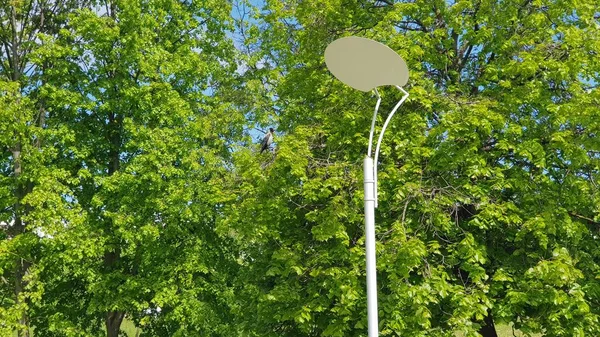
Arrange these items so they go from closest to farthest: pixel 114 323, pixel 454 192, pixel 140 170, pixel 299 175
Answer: pixel 454 192 < pixel 299 175 < pixel 140 170 < pixel 114 323

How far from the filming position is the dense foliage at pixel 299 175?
9523mm

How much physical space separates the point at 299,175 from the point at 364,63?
15.0 ft

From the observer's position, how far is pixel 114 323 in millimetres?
17375

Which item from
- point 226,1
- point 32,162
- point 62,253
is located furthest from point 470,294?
point 226,1

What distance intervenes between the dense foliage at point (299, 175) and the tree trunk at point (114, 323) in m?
0.05

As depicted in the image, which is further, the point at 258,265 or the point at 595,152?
the point at 258,265

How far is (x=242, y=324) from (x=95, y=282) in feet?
20.2

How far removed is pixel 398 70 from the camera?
5.77 metres

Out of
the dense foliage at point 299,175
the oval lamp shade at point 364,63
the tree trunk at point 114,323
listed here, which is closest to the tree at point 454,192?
the dense foliage at point 299,175

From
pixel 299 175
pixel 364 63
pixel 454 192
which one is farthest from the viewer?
pixel 299 175

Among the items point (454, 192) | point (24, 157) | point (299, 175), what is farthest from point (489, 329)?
point (24, 157)

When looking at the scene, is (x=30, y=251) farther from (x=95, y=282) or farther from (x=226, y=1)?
(x=226, y=1)

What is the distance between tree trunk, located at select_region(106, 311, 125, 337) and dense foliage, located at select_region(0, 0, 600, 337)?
0.05 meters

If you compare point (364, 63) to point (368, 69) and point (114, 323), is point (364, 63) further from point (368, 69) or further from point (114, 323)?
point (114, 323)
